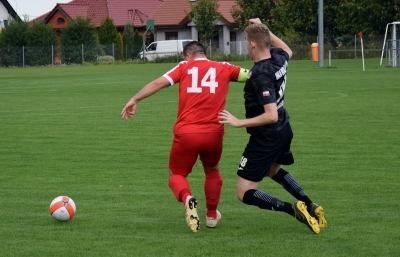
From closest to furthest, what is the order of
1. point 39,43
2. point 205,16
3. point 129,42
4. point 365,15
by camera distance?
point 365,15 < point 39,43 < point 129,42 < point 205,16

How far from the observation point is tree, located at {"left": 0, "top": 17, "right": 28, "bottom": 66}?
60594 mm

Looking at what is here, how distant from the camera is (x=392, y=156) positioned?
11.4m

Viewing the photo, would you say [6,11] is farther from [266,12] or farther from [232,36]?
[266,12]

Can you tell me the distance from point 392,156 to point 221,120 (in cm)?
529

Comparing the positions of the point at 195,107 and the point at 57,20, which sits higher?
the point at 57,20

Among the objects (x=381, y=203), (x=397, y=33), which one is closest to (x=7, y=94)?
(x=381, y=203)

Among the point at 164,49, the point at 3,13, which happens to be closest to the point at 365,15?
the point at 164,49

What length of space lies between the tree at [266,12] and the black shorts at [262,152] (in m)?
57.0

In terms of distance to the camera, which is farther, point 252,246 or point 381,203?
point 381,203

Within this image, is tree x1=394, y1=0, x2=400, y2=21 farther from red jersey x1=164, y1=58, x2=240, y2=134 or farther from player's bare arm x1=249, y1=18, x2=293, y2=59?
red jersey x1=164, y1=58, x2=240, y2=134

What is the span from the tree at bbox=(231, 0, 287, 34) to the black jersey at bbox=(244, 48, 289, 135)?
56909 mm

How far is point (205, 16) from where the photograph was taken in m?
65.9

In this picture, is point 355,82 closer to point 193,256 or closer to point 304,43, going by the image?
point 193,256

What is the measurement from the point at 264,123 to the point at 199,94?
29.0 inches
